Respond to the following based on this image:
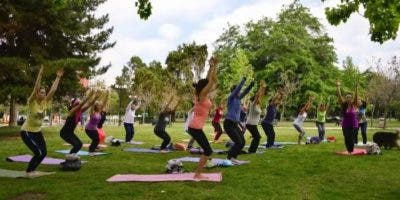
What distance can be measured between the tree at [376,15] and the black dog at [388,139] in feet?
11.2

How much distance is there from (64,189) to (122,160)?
5.14 meters

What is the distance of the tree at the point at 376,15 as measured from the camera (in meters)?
16.2

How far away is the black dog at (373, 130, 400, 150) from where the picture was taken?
1844 cm

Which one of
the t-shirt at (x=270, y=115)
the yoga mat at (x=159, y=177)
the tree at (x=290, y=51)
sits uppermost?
the tree at (x=290, y=51)

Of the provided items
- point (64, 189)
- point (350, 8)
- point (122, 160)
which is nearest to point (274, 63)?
point (350, 8)

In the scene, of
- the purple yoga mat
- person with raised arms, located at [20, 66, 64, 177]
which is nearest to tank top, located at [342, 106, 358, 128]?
the purple yoga mat

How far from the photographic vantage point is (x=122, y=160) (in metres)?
15.0

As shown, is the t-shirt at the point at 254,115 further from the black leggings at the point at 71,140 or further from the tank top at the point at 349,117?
the black leggings at the point at 71,140

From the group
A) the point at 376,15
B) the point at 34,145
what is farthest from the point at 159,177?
the point at 376,15

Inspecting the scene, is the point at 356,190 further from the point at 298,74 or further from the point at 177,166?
the point at 298,74

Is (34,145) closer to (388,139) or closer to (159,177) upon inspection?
(159,177)

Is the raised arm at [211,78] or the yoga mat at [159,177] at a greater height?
the raised arm at [211,78]

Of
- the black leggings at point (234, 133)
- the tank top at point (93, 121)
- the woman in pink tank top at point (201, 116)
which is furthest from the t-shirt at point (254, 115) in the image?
the woman in pink tank top at point (201, 116)

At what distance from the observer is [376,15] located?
16812mm
